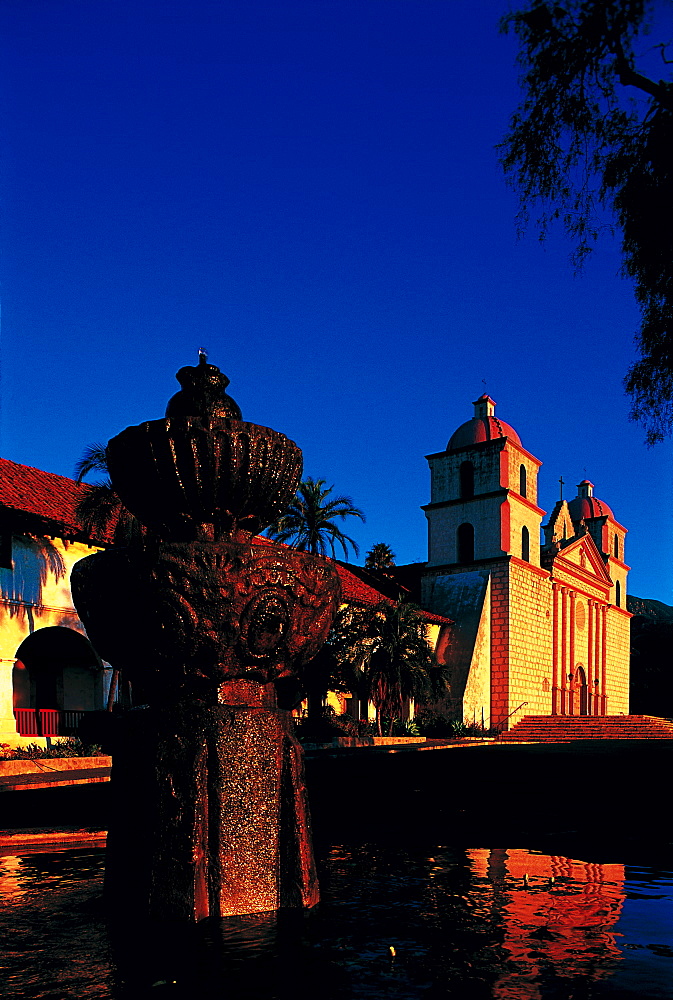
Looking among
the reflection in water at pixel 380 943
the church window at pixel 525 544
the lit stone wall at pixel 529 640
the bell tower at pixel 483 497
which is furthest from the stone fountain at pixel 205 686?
the church window at pixel 525 544

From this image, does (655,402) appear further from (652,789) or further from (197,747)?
(197,747)

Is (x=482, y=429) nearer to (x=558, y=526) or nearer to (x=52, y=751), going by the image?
(x=558, y=526)

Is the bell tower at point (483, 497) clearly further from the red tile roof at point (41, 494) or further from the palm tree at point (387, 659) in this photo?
the red tile roof at point (41, 494)

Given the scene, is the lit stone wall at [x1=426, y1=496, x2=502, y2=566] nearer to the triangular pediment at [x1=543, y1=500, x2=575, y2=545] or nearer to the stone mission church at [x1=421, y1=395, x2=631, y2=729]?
the stone mission church at [x1=421, y1=395, x2=631, y2=729]

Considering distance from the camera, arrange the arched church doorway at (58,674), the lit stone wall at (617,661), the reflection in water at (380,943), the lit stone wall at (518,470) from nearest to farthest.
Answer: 1. the reflection in water at (380,943)
2. the arched church doorway at (58,674)
3. the lit stone wall at (518,470)
4. the lit stone wall at (617,661)

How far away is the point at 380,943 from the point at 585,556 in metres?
44.5

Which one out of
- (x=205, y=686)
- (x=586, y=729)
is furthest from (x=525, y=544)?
(x=205, y=686)

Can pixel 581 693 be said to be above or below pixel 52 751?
below

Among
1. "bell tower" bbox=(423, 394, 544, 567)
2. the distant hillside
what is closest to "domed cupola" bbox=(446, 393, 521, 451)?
"bell tower" bbox=(423, 394, 544, 567)

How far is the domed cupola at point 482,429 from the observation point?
37906 mm

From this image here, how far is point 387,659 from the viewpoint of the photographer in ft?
92.3

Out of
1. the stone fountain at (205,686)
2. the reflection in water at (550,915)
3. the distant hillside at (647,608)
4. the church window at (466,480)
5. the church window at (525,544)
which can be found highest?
the church window at (466,480)

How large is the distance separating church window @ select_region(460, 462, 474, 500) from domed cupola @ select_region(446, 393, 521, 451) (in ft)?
2.82

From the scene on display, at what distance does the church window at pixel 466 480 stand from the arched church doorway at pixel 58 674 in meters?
19.5
